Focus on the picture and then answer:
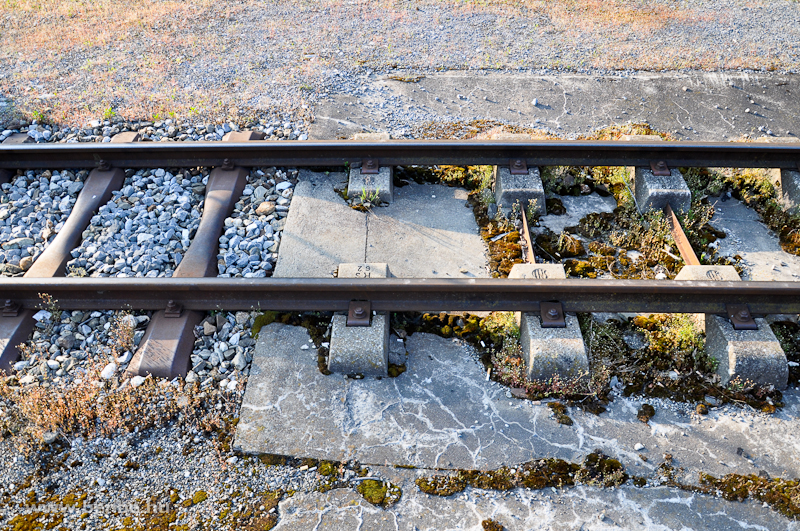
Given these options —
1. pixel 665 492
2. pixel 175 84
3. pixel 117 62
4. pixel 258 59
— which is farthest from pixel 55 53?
pixel 665 492

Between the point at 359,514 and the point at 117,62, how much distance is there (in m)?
7.87

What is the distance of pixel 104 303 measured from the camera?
4.69m

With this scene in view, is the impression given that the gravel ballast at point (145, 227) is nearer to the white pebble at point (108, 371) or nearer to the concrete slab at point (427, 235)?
the white pebble at point (108, 371)

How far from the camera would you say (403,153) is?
6078mm

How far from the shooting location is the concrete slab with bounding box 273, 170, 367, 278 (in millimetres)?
5180

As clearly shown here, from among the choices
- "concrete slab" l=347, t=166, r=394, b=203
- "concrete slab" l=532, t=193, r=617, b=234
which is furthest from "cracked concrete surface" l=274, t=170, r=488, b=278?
"concrete slab" l=532, t=193, r=617, b=234

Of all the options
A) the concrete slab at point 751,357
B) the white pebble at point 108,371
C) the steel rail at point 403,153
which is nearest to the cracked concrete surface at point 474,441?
the concrete slab at point 751,357

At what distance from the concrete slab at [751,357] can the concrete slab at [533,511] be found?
0.98 meters

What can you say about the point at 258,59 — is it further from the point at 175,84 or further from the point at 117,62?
the point at 117,62

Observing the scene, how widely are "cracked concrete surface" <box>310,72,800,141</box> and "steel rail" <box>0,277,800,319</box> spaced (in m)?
2.89

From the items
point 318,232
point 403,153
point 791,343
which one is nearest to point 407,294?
point 318,232

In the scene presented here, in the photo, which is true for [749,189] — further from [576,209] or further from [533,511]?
[533,511]

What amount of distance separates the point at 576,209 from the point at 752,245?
5.39 ft

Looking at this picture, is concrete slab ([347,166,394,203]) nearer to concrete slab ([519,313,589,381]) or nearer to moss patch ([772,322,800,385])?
concrete slab ([519,313,589,381])
